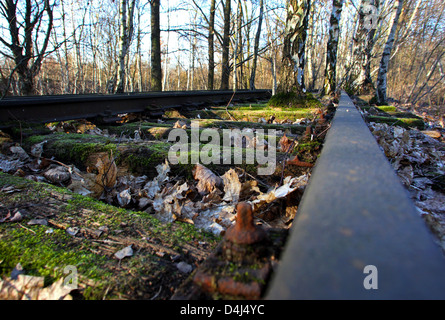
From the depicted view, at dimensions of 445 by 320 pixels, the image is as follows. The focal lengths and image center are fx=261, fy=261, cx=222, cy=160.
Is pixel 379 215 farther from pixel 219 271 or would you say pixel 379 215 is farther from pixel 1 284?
pixel 1 284

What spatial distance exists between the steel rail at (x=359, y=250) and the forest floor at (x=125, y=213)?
124mm

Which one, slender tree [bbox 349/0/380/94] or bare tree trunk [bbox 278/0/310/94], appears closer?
bare tree trunk [bbox 278/0/310/94]

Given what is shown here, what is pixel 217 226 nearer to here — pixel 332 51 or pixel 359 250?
pixel 359 250

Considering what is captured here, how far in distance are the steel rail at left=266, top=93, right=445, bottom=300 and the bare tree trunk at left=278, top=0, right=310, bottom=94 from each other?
594cm

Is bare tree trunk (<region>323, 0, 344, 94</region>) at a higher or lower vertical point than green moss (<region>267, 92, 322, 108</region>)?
higher

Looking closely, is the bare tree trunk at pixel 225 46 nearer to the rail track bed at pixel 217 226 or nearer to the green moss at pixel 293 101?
the green moss at pixel 293 101

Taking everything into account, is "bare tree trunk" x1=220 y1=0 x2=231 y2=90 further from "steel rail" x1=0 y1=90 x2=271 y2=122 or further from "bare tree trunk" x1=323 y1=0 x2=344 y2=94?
"steel rail" x1=0 y1=90 x2=271 y2=122

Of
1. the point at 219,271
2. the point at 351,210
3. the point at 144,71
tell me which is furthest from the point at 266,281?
the point at 144,71

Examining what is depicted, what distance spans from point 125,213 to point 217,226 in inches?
17.1

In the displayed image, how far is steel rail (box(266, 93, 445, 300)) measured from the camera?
36 centimetres

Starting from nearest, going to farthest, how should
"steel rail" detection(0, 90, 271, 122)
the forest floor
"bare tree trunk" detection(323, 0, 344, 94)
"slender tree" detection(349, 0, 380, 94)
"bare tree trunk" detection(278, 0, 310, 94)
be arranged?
the forest floor → "steel rail" detection(0, 90, 271, 122) → "bare tree trunk" detection(278, 0, 310, 94) → "slender tree" detection(349, 0, 380, 94) → "bare tree trunk" detection(323, 0, 344, 94)

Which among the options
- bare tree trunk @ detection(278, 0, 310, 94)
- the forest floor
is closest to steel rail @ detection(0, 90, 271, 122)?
the forest floor

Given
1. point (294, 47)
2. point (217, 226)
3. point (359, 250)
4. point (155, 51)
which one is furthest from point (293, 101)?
point (155, 51)

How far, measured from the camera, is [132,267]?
2.74ft
